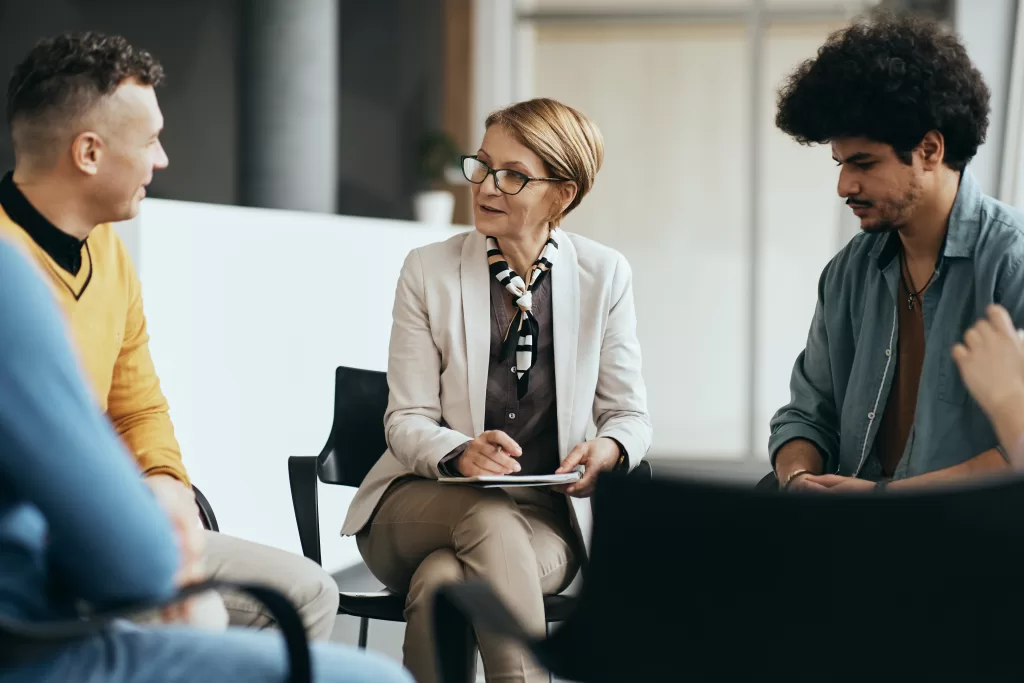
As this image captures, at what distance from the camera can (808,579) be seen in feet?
3.34

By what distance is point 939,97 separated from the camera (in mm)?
1886

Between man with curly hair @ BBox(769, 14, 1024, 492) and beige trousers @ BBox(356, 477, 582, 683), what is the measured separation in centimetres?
49

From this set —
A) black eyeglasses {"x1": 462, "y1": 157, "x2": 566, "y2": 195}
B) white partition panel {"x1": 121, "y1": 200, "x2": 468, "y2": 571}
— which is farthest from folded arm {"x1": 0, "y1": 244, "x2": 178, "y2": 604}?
white partition panel {"x1": 121, "y1": 200, "x2": 468, "y2": 571}

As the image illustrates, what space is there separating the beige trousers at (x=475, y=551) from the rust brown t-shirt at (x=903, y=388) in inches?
25.4

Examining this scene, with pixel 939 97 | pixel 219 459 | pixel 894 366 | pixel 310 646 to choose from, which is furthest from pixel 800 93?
pixel 219 459

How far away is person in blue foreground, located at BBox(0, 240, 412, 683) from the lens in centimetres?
98

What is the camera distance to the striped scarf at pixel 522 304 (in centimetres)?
216

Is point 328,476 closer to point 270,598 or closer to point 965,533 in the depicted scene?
point 270,598

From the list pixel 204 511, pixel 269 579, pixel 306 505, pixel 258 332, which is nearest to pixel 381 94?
pixel 258 332

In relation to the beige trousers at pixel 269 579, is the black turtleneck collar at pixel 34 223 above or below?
above

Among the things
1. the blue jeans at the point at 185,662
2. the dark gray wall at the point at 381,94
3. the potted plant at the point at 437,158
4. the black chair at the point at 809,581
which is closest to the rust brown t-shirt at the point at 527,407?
the blue jeans at the point at 185,662

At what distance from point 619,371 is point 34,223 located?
1.19m

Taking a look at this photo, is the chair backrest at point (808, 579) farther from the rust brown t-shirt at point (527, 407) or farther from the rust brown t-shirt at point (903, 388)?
the rust brown t-shirt at point (527, 407)

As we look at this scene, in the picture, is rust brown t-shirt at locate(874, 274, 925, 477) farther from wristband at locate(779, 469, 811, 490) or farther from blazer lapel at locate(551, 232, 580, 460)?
blazer lapel at locate(551, 232, 580, 460)
